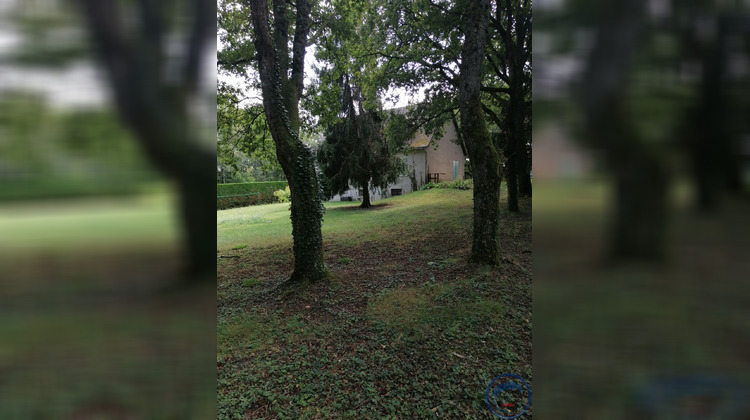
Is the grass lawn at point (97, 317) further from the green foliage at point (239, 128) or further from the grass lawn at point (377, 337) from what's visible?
the green foliage at point (239, 128)

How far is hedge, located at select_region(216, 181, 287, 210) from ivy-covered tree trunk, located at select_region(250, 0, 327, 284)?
79.2 ft

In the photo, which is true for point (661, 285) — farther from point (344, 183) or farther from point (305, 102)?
point (344, 183)

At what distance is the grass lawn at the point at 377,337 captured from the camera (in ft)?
10.4

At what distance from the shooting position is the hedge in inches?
1135

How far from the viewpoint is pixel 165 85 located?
809 mm

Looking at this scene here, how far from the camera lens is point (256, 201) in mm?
32406

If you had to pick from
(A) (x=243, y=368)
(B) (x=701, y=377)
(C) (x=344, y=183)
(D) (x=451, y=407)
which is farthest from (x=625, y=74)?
(C) (x=344, y=183)

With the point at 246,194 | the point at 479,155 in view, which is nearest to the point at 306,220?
the point at 479,155

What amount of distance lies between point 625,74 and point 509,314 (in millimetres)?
4702

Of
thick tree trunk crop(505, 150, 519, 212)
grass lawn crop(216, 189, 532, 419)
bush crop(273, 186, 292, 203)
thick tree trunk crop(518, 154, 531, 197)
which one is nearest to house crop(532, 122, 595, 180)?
grass lawn crop(216, 189, 532, 419)

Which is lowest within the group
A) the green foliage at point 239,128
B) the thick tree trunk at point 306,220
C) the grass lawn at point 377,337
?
the grass lawn at point 377,337

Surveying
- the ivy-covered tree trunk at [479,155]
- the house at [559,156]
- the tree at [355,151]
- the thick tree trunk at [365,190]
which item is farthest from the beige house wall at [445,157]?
the house at [559,156]

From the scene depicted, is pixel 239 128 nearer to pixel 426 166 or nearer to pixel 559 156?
pixel 559 156

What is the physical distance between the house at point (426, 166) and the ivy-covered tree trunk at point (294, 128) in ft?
67.7
